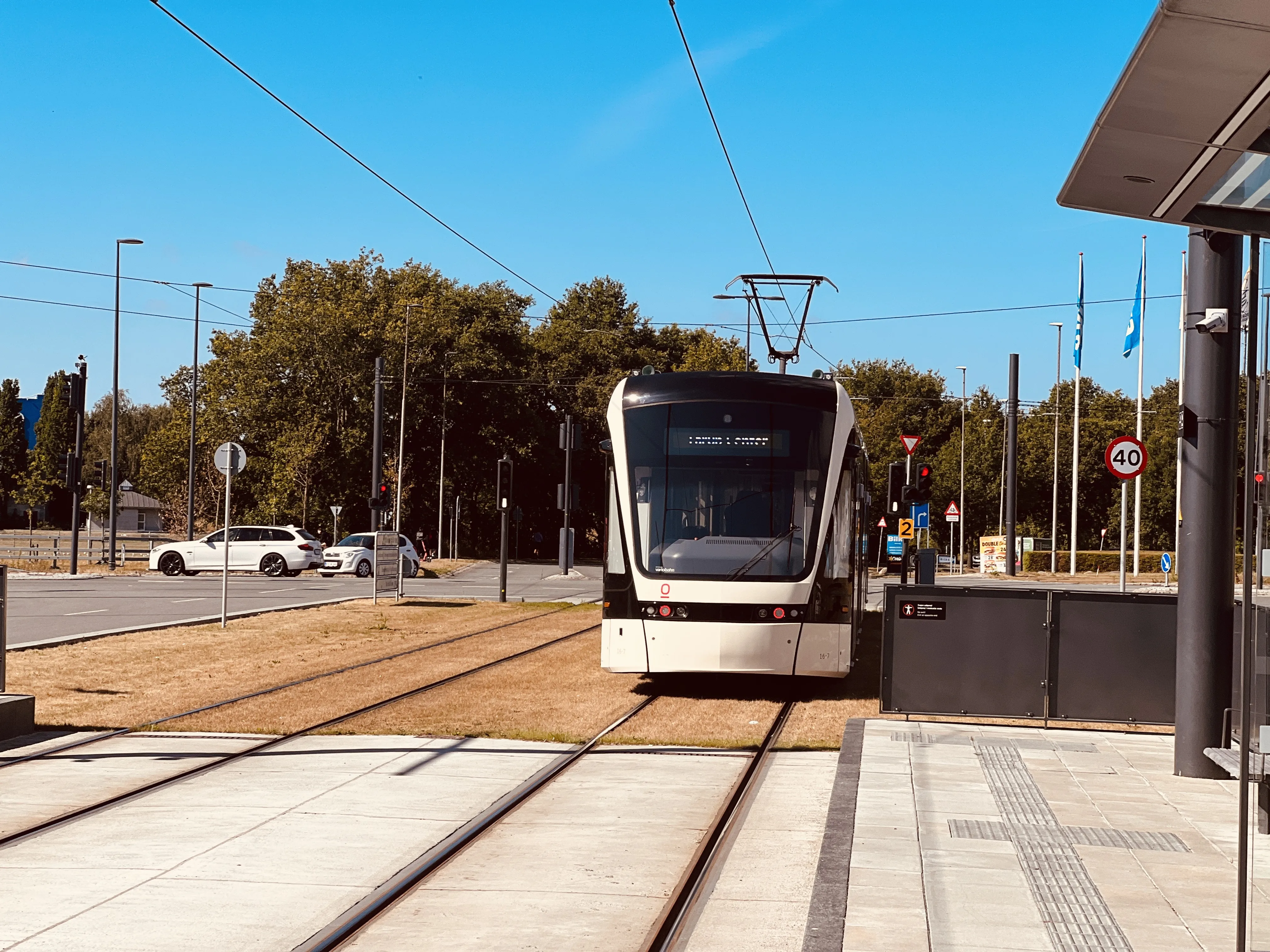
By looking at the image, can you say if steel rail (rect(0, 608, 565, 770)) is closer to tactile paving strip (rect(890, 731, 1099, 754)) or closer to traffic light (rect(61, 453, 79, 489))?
tactile paving strip (rect(890, 731, 1099, 754))

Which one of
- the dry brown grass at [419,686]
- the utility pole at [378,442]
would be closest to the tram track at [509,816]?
the dry brown grass at [419,686]

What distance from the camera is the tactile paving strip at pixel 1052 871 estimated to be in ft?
18.6

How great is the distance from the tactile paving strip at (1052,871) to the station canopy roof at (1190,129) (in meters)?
2.66

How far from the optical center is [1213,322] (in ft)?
29.7

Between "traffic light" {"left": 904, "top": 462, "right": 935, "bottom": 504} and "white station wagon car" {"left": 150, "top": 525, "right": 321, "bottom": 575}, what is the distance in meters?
20.8

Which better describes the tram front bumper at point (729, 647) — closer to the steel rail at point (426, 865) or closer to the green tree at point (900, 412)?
the steel rail at point (426, 865)

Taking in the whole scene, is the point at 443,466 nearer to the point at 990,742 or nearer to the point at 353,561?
the point at 353,561

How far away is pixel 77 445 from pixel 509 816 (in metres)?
36.5

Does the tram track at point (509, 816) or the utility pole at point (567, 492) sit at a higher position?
the utility pole at point (567, 492)

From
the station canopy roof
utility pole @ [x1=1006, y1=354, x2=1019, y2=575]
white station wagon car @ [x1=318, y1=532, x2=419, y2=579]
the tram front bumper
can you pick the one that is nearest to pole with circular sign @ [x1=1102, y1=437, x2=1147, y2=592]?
the tram front bumper

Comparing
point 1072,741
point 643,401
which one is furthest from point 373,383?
point 1072,741

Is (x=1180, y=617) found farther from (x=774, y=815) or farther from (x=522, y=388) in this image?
(x=522, y=388)

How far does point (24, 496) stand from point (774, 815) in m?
101

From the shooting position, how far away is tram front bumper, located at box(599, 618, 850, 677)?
14.4 metres
